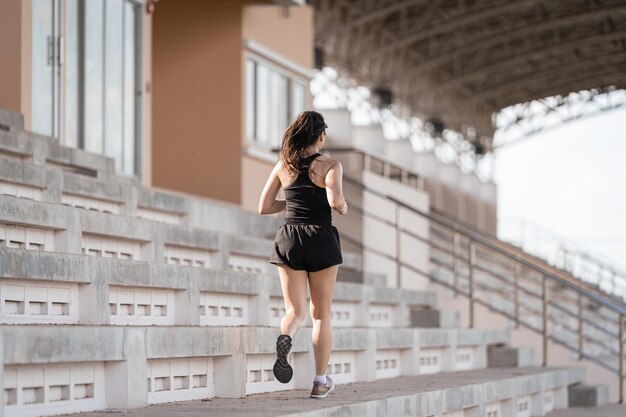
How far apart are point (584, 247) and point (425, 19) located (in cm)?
808

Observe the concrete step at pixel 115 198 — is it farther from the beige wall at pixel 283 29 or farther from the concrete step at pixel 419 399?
the beige wall at pixel 283 29

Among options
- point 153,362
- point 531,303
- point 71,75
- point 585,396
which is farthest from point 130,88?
point 531,303

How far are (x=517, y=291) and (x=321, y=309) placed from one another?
7.63 metres

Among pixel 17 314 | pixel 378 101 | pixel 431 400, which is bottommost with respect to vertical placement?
pixel 431 400

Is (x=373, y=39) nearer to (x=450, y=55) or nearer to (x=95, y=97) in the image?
(x=450, y=55)

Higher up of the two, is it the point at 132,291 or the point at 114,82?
the point at 114,82

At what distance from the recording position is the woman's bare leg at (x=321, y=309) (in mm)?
6719

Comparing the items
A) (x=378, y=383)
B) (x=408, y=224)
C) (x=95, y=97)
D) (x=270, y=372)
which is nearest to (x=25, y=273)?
(x=270, y=372)

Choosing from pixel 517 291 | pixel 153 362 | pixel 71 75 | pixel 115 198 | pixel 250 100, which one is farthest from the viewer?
pixel 250 100

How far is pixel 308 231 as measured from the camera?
6648mm

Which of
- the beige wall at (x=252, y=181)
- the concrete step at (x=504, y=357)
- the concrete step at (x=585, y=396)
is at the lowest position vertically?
the concrete step at (x=585, y=396)

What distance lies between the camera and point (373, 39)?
1512 inches

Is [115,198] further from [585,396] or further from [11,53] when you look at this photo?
[585,396]

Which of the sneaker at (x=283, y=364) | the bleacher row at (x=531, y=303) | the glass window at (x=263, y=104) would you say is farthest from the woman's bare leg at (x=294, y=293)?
the glass window at (x=263, y=104)
